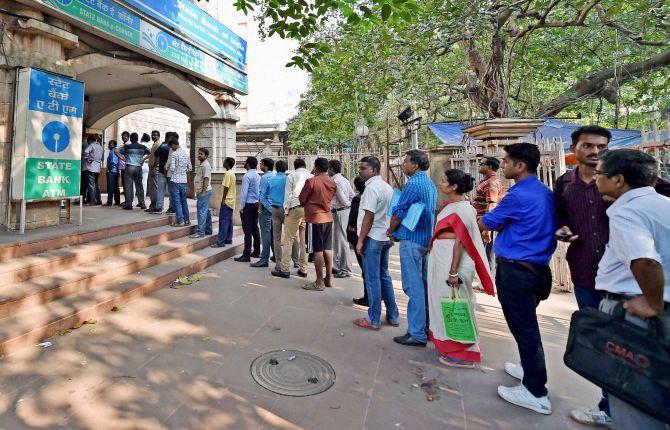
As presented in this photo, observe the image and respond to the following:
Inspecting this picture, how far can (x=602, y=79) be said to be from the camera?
9.66 m

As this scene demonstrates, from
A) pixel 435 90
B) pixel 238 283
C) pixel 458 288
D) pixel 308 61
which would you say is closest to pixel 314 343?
pixel 458 288

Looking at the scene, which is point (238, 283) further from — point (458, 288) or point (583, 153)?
point (583, 153)

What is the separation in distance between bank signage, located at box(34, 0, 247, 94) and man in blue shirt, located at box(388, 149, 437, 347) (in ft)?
18.6

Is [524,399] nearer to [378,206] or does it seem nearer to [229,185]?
[378,206]

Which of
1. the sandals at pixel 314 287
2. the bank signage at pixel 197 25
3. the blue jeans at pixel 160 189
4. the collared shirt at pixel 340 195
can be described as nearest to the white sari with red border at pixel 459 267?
the sandals at pixel 314 287

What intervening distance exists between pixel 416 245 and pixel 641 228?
1886mm

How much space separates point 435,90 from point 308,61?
8089 millimetres

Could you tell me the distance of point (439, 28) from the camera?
7.08 meters

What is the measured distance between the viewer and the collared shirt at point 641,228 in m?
1.59

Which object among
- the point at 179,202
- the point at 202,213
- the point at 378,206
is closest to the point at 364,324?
the point at 378,206

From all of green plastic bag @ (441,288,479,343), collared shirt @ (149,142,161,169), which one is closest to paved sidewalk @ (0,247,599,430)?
green plastic bag @ (441,288,479,343)

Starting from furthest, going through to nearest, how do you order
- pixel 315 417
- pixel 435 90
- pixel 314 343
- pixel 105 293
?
1. pixel 435 90
2. pixel 105 293
3. pixel 314 343
4. pixel 315 417

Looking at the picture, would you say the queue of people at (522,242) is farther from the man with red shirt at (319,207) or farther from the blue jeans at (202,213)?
the blue jeans at (202,213)

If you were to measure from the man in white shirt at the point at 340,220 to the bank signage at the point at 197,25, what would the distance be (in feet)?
16.8
